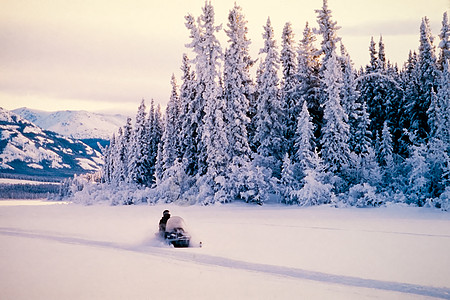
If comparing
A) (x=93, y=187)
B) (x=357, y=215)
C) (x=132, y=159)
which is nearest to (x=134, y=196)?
(x=132, y=159)

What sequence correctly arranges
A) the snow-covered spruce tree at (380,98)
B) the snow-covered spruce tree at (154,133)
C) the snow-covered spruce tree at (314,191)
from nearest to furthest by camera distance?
the snow-covered spruce tree at (314,191), the snow-covered spruce tree at (380,98), the snow-covered spruce tree at (154,133)

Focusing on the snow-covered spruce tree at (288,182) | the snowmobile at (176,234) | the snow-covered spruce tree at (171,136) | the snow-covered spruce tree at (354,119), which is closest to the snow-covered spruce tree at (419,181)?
the snow-covered spruce tree at (288,182)

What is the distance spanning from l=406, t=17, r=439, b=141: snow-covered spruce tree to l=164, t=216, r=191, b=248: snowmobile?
118ft

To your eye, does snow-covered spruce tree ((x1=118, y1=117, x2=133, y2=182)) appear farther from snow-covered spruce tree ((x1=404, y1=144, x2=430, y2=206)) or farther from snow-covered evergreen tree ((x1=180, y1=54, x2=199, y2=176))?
snow-covered spruce tree ((x1=404, y1=144, x2=430, y2=206))

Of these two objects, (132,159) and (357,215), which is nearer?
(357,215)

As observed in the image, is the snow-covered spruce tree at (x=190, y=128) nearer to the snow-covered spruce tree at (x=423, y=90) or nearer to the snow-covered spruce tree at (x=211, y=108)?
the snow-covered spruce tree at (x=211, y=108)

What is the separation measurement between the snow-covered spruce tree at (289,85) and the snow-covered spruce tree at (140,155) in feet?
88.7

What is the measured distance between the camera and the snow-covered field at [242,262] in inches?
339

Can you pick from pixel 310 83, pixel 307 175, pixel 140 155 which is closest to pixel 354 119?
pixel 310 83

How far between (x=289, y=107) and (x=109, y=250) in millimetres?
27313

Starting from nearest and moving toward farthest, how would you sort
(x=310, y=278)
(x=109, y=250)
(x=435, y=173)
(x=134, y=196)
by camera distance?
(x=310, y=278)
(x=109, y=250)
(x=435, y=173)
(x=134, y=196)

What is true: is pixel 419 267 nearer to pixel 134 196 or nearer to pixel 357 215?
pixel 357 215

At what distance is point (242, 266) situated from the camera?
11.2 meters

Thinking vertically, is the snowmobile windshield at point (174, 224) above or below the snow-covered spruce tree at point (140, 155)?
below
